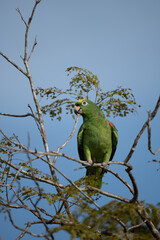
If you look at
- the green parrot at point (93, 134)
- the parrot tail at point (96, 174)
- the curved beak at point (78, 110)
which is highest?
the curved beak at point (78, 110)

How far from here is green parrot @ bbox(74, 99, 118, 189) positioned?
361cm

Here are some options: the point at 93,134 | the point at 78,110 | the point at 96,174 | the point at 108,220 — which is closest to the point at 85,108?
the point at 78,110

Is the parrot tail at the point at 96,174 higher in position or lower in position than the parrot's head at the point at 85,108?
lower

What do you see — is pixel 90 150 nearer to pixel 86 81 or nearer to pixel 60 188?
pixel 60 188

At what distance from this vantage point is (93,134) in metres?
3.62

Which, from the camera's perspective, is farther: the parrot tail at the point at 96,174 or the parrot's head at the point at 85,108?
the parrot tail at the point at 96,174

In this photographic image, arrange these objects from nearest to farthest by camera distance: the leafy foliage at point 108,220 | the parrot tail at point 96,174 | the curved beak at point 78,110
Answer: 1. the leafy foliage at point 108,220
2. the curved beak at point 78,110
3. the parrot tail at point 96,174

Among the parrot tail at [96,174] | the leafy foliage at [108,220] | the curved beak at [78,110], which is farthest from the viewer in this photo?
the parrot tail at [96,174]

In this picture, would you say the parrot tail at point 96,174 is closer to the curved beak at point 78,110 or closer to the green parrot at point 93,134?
the green parrot at point 93,134

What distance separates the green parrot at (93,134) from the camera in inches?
142

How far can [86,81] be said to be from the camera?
4.35 m

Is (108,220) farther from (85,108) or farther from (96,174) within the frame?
(85,108)

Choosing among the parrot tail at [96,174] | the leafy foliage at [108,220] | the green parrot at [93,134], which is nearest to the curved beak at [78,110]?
the green parrot at [93,134]

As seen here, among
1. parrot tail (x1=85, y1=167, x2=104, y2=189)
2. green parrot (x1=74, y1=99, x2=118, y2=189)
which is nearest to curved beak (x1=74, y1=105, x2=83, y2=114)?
green parrot (x1=74, y1=99, x2=118, y2=189)
